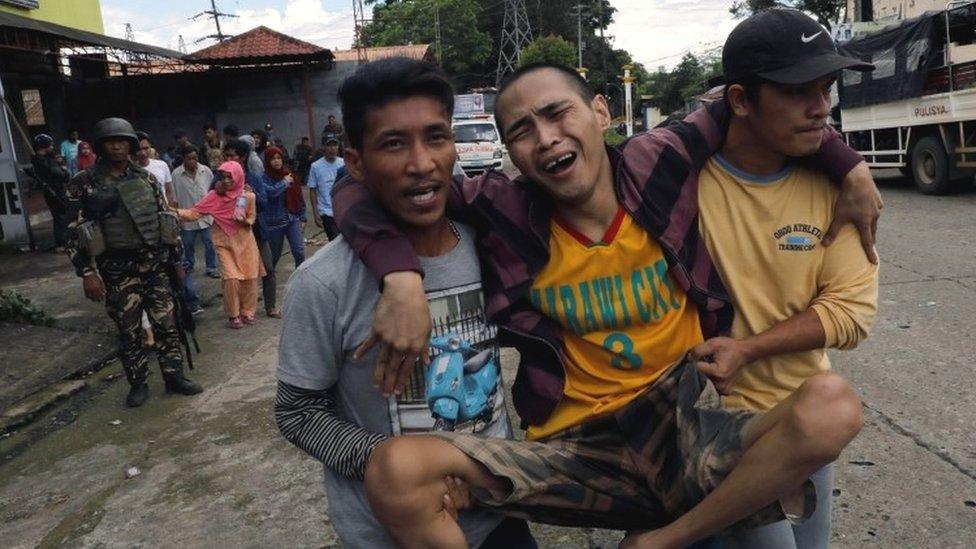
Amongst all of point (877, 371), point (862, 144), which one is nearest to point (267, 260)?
point (877, 371)

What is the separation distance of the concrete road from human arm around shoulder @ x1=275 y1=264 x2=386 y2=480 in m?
1.75

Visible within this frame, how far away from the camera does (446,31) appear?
5712 cm

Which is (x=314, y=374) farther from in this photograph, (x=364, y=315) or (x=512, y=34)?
(x=512, y=34)

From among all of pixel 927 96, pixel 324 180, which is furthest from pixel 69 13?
pixel 927 96

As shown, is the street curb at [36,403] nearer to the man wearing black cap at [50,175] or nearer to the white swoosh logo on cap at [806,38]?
the white swoosh logo on cap at [806,38]

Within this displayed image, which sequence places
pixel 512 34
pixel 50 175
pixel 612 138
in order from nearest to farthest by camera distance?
1. pixel 50 175
2. pixel 612 138
3. pixel 512 34

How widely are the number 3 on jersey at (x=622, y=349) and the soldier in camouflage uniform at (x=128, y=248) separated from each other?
4098 mm

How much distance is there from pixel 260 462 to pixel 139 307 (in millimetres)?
1720

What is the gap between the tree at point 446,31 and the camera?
55812 mm

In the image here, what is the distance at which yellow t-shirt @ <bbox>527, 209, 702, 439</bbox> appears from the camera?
1707mm

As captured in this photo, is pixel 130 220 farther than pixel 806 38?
Yes

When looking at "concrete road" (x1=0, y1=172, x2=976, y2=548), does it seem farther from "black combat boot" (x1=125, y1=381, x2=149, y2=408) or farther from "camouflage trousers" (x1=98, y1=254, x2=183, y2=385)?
"camouflage trousers" (x1=98, y1=254, x2=183, y2=385)

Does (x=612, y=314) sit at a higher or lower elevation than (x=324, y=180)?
lower

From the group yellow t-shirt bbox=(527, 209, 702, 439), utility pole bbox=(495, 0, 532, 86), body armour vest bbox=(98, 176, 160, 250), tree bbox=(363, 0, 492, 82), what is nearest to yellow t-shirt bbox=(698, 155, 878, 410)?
yellow t-shirt bbox=(527, 209, 702, 439)
